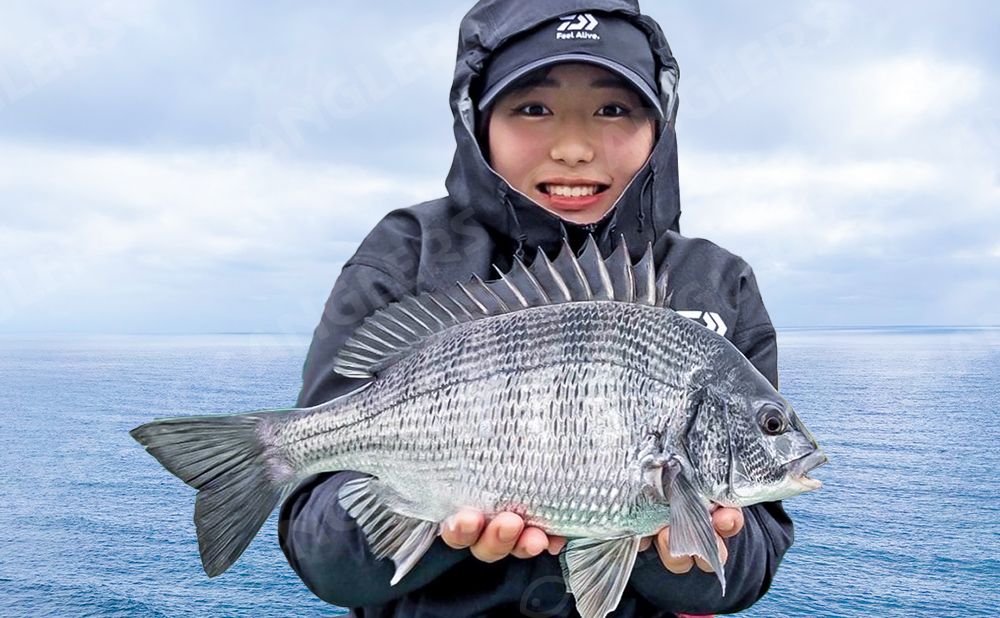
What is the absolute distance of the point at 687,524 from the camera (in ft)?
7.16

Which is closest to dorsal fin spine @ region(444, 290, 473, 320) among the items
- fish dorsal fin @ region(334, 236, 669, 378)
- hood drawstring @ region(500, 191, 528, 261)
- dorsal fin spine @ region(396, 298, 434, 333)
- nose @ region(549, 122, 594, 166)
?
fish dorsal fin @ region(334, 236, 669, 378)

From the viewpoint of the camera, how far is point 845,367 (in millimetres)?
117625

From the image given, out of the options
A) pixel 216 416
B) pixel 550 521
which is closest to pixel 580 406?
pixel 550 521

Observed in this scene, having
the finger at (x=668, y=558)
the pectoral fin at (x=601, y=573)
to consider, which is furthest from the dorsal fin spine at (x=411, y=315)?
the finger at (x=668, y=558)

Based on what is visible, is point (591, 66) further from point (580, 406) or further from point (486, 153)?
point (580, 406)

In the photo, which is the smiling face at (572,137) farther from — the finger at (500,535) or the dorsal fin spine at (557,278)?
the finger at (500,535)

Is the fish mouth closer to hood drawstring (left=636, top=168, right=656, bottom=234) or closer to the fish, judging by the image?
the fish

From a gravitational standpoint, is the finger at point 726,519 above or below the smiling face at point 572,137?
below

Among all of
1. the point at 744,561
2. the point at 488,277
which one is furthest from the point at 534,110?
the point at 744,561

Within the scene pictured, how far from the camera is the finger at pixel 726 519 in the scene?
2.32 meters

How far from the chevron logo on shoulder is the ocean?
141 feet

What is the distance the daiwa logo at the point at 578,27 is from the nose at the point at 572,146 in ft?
1.02

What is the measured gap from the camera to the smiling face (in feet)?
9.40

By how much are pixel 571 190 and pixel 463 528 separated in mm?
1288
